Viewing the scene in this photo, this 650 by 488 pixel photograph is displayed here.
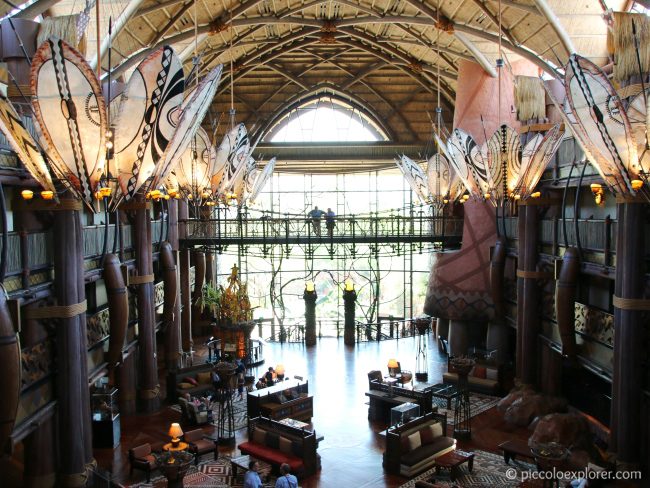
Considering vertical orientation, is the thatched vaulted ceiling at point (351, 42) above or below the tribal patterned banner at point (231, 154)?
above

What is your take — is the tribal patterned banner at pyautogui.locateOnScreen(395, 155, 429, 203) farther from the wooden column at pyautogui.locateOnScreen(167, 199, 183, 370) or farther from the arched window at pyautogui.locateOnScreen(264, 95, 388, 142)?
the arched window at pyautogui.locateOnScreen(264, 95, 388, 142)

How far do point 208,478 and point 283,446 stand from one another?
156 cm

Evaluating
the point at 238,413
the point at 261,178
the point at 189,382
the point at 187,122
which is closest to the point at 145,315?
the point at 189,382

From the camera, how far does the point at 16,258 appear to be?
10.5 m

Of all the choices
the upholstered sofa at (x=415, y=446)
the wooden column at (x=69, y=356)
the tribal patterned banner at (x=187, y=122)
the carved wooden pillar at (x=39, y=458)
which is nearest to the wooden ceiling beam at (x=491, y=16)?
the upholstered sofa at (x=415, y=446)

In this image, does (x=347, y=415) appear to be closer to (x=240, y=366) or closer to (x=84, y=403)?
(x=240, y=366)

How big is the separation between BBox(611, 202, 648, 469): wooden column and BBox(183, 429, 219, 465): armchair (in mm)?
7849

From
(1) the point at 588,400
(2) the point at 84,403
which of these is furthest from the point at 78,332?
(1) the point at 588,400

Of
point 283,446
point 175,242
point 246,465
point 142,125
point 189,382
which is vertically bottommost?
point 246,465

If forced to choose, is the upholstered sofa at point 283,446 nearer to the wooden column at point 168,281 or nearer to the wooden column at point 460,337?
the wooden column at point 168,281

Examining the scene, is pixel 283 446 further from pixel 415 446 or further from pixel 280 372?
pixel 280 372

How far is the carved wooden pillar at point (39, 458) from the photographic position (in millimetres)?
11445

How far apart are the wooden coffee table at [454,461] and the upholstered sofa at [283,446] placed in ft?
7.96

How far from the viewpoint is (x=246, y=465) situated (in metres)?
12.3
